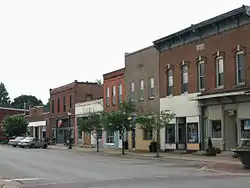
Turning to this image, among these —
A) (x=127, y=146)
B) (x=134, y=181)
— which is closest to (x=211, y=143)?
(x=127, y=146)

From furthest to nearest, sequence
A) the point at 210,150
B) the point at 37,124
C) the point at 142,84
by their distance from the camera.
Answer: the point at 37,124
the point at 142,84
the point at 210,150

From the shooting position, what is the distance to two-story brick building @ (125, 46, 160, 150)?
41.4 metres

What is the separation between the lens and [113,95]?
50219 millimetres

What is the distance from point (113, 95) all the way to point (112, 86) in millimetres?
958

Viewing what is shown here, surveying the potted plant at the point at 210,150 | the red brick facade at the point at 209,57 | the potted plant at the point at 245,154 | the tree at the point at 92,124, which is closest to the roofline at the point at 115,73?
the tree at the point at 92,124

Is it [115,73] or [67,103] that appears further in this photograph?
[67,103]

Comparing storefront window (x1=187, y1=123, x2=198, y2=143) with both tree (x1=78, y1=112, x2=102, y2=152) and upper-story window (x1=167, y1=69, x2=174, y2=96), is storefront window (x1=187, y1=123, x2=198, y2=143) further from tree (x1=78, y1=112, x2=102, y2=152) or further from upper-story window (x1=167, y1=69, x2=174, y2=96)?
tree (x1=78, y1=112, x2=102, y2=152)

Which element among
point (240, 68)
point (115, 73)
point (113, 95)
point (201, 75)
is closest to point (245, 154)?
point (240, 68)

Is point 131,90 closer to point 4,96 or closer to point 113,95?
point 113,95

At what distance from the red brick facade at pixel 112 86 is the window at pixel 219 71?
1543 centimetres

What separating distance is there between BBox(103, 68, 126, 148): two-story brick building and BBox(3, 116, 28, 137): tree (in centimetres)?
2742

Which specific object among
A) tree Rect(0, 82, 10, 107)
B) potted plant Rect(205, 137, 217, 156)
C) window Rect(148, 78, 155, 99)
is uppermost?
tree Rect(0, 82, 10, 107)

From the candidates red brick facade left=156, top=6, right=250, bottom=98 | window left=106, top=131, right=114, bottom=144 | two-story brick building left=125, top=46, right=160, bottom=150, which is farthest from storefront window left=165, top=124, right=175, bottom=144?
window left=106, top=131, right=114, bottom=144

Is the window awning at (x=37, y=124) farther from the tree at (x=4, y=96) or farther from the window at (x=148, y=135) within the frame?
the tree at (x=4, y=96)
